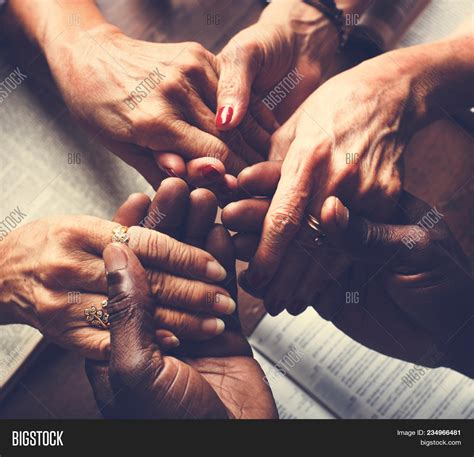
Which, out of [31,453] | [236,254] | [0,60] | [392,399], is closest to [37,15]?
[0,60]

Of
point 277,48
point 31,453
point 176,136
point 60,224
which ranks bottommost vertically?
point 31,453

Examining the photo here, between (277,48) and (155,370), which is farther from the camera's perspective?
(277,48)

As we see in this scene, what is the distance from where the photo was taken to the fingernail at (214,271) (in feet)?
1.93

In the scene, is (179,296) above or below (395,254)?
below

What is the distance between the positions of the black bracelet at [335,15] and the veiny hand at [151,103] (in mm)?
213

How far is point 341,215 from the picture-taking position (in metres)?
0.56

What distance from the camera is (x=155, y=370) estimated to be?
507 millimetres

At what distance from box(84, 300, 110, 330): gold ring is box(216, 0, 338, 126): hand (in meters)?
0.26

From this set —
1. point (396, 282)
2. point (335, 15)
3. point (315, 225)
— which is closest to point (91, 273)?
point (315, 225)

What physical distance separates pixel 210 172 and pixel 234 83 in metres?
0.11

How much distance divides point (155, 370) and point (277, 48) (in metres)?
0.44

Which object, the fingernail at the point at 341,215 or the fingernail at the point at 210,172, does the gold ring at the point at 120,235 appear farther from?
the fingernail at the point at 341,215

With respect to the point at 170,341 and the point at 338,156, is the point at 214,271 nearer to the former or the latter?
the point at 170,341

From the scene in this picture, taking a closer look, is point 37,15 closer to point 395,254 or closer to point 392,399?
point 395,254
